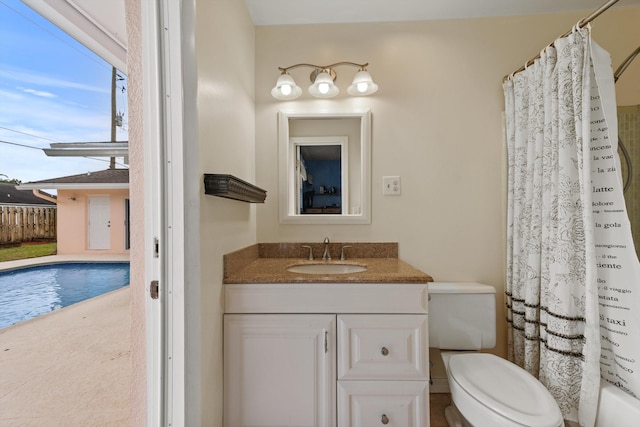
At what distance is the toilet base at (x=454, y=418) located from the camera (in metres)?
1.38

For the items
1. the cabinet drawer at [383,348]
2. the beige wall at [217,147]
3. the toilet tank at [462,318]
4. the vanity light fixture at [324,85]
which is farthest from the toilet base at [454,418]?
the vanity light fixture at [324,85]

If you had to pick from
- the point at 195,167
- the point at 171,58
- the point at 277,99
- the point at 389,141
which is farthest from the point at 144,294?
the point at 389,141

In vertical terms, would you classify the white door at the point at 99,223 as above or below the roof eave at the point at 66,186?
below

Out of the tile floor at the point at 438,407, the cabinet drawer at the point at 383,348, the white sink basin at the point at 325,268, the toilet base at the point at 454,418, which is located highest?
the white sink basin at the point at 325,268

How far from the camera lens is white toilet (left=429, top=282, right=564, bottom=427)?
0.97 meters

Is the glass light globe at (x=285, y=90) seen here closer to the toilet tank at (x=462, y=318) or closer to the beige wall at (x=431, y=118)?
the beige wall at (x=431, y=118)

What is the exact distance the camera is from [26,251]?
1.14m

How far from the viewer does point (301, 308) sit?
3.96 feet

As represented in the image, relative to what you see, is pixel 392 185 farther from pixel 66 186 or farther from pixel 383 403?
pixel 66 186

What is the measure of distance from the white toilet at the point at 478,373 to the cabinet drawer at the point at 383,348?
0.19 metres

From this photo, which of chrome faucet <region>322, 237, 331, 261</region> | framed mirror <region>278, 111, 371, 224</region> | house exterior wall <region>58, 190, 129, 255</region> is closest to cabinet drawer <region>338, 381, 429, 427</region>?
chrome faucet <region>322, 237, 331, 261</region>

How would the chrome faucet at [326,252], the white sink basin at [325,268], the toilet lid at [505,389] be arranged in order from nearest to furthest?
the toilet lid at [505,389] → the white sink basin at [325,268] → the chrome faucet at [326,252]

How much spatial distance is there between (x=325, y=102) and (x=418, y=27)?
2.55 feet

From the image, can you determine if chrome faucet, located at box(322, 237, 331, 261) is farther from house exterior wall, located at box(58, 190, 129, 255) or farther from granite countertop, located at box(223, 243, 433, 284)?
house exterior wall, located at box(58, 190, 129, 255)
